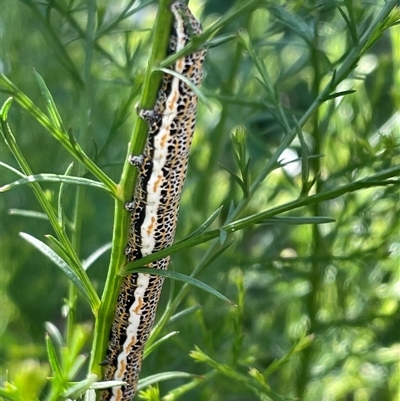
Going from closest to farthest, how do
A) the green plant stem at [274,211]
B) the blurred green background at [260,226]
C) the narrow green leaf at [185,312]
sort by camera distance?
the green plant stem at [274,211] < the narrow green leaf at [185,312] < the blurred green background at [260,226]

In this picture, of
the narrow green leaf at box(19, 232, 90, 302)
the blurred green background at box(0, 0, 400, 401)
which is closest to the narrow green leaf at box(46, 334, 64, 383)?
the narrow green leaf at box(19, 232, 90, 302)

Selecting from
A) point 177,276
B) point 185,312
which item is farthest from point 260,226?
point 177,276

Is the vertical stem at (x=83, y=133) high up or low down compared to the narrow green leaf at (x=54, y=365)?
up

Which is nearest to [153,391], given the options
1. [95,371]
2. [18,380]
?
[95,371]

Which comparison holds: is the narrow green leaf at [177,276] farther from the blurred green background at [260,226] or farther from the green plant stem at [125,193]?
the blurred green background at [260,226]

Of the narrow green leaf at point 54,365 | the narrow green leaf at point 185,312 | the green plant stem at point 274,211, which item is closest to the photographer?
the narrow green leaf at point 54,365

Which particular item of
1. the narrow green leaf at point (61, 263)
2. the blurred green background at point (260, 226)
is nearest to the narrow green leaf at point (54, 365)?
the narrow green leaf at point (61, 263)

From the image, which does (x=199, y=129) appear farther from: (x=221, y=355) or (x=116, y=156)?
(x=221, y=355)

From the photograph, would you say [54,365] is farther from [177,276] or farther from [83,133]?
[83,133]

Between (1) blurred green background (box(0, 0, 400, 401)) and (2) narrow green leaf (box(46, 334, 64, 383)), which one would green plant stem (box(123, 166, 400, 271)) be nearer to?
(2) narrow green leaf (box(46, 334, 64, 383))

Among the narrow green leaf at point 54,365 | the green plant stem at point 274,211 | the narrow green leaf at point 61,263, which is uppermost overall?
the green plant stem at point 274,211
